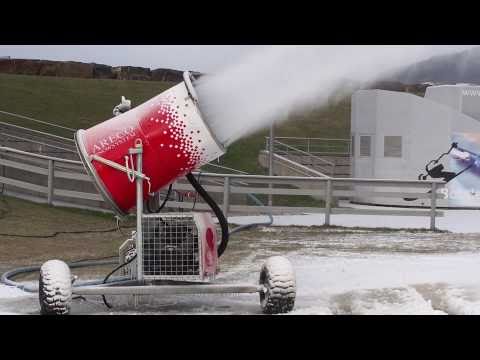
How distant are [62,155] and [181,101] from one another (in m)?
16.1

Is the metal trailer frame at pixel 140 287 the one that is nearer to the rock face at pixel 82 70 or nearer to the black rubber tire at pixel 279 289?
the black rubber tire at pixel 279 289

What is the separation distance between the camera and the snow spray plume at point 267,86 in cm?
705

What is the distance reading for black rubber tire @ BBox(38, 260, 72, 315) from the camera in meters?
6.86

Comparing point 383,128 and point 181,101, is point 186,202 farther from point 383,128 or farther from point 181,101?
point 181,101

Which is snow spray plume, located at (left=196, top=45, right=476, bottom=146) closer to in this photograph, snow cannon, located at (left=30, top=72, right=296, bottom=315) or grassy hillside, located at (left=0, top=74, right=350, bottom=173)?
snow cannon, located at (left=30, top=72, right=296, bottom=315)

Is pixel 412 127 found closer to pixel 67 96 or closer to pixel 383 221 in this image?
pixel 383 221

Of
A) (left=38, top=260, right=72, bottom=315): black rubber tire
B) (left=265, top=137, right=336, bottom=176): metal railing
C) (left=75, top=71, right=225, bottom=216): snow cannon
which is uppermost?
(left=75, top=71, right=225, bottom=216): snow cannon

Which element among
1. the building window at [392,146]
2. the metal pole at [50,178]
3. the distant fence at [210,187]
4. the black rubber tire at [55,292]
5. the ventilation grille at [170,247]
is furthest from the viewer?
the building window at [392,146]

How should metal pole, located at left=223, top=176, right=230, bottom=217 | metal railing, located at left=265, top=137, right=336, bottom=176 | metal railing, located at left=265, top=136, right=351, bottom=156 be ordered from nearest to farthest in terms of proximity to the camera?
metal pole, located at left=223, top=176, right=230, bottom=217
metal railing, located at left=265, top=137, right=336, bottom=176
metal railing, located at left=265, top=136, right=351, bottom=156

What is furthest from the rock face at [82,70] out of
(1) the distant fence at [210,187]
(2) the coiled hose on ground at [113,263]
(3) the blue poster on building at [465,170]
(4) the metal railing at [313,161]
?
(2) the coiled hose on ground at [113,263]

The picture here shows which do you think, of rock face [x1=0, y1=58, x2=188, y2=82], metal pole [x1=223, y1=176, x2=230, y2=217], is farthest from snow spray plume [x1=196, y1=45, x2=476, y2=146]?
rock face [x1=0, y1=58, x2=188, y2=82]

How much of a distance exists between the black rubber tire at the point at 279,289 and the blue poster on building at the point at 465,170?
13.1m

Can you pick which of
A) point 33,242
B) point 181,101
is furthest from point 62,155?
point 181,101

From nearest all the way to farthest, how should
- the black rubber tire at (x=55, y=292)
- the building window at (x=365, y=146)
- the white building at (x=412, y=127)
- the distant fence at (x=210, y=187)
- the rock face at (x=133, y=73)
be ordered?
the black rubber tire at (x=55, y=292) → the distant fence at (x=210, y=187) → the white building at (x=412, y=127) → the building window at (x=365, y=146) → the rock face at (x=133, y=73)
